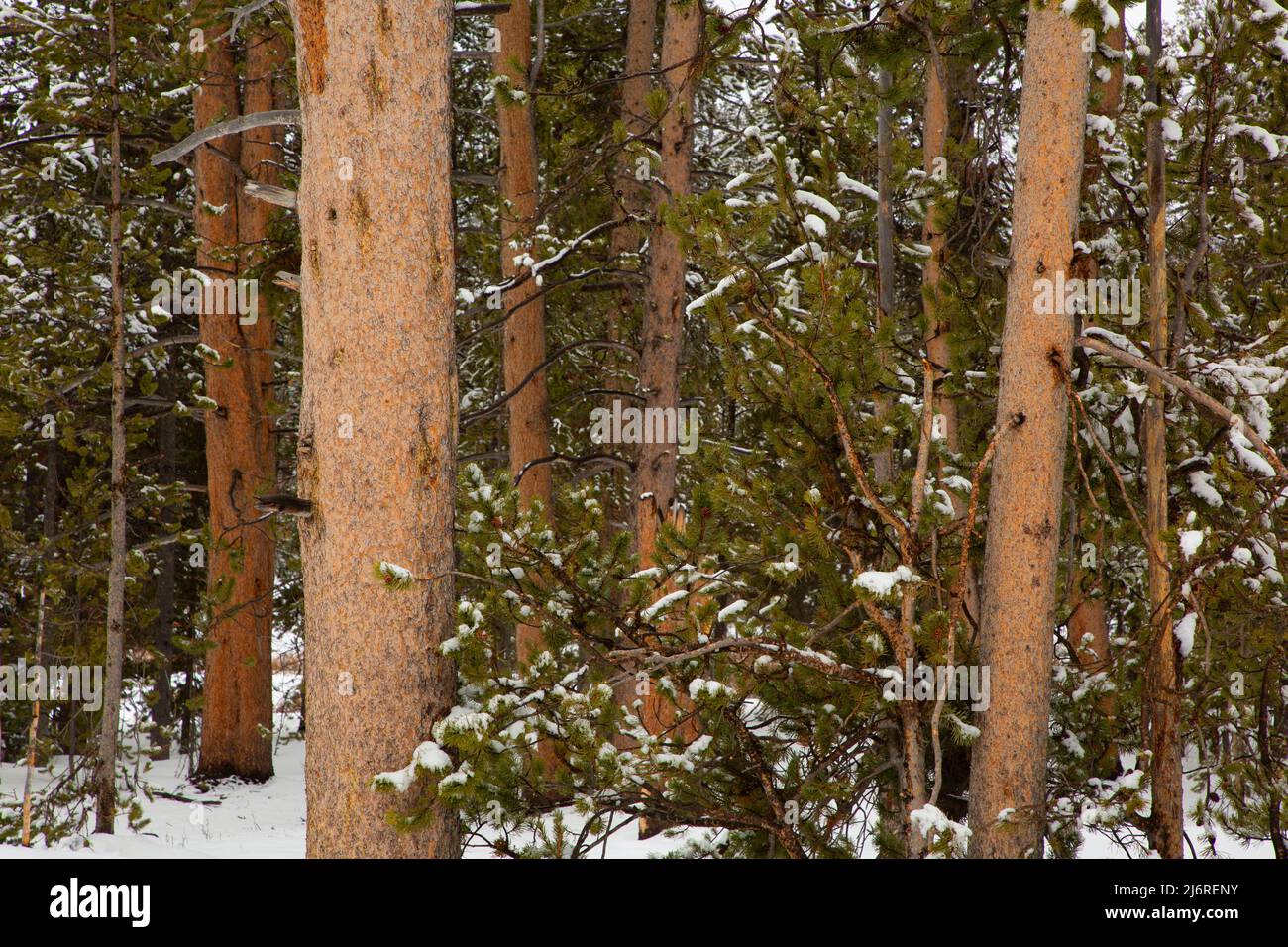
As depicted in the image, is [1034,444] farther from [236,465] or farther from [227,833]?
[236,465]

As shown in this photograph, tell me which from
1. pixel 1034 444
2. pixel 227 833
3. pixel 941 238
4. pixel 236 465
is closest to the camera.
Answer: pixel 1034 444

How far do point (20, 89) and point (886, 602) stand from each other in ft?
38.2

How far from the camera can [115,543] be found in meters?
8.56

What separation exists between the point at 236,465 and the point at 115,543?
108 inches

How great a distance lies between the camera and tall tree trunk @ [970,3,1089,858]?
4.08m

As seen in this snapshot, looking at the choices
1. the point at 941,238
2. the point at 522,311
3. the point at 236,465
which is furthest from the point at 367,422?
the point at 236,465

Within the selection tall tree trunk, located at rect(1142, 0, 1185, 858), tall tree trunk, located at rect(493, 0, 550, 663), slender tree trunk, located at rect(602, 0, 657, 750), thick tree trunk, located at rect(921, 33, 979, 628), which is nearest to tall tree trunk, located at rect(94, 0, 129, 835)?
tall tree trunk, located at rect(493, 0, 550, 663)

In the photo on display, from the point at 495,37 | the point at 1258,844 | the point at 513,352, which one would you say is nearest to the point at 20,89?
the point at 495,37

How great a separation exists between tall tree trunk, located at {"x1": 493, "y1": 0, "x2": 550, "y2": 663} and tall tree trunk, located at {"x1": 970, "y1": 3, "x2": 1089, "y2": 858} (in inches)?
200

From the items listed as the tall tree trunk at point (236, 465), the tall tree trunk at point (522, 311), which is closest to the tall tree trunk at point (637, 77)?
the tall tree trunk at point (522, 311)

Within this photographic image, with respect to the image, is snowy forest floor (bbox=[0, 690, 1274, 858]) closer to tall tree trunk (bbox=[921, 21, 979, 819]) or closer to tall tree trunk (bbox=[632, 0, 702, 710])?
tall tree trunk (bbox=[632, 0, 702, 710])

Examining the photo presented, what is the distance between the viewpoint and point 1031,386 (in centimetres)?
414

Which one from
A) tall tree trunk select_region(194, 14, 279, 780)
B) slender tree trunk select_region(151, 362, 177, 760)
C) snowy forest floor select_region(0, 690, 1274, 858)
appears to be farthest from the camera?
slender tree trunk select_region(151, 362, 177, 760)
